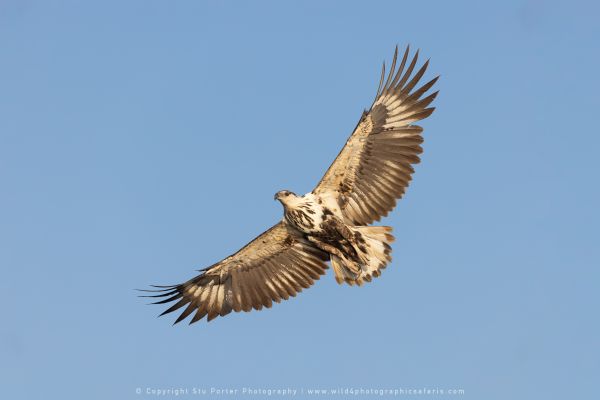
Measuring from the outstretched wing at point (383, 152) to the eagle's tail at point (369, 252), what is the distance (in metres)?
0.39

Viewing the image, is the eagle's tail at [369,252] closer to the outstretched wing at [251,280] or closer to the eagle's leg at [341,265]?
the eagle's leg at [341,265]

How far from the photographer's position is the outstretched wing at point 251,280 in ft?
71.2

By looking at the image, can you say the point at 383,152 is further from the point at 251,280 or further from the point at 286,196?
the point at 251,280

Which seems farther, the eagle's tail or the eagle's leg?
the eagle's leg

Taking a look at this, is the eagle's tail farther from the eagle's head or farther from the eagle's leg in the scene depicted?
the eagle's head

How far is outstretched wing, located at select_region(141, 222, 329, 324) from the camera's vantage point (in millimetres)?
21703

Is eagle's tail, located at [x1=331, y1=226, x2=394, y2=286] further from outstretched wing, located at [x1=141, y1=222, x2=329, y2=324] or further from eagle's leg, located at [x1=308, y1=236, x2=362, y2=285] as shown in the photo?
outstretched wing, located at [x1=141, y1=222, x2=329, y2=324]

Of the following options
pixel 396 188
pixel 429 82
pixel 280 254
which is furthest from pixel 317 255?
pixel 429 82

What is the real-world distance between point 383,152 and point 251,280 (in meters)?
3.81

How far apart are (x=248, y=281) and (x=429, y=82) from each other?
5358mm

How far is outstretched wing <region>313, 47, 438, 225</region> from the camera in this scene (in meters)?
20.5

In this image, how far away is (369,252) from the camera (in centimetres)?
2061

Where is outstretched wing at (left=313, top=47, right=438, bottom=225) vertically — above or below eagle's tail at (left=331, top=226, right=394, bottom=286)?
above

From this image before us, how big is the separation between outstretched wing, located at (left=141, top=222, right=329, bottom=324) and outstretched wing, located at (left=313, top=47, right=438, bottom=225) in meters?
1.47
